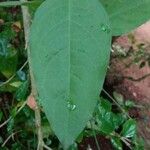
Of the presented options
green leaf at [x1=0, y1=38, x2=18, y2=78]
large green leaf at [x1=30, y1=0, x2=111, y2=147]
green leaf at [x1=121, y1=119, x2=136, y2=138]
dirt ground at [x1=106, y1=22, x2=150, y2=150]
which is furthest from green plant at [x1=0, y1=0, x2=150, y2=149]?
dirt ground at [x1=106, y1=22, x2=150, y2=150]

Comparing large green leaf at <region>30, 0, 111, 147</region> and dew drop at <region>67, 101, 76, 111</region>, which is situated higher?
large green leaf at <region>30, 0, 111, 147</region>

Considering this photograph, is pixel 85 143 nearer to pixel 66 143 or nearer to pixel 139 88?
pixel 139 88

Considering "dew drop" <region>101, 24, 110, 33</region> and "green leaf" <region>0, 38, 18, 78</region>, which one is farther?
"green leaf" <region>0, 38, 18, 78</region>

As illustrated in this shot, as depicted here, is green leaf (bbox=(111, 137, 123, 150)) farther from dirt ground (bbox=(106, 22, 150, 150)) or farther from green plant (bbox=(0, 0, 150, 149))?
green plant (bbox=(0, 0, 150, 149))

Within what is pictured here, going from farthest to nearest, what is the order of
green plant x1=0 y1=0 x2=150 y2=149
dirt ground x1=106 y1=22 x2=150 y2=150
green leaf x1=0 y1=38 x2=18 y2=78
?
dirt ground x1=106 y1=22 x2=150 y2=150, green leaf x1=0 y1=38 x2=18 y2=78, green plant x1=0 y1=0 x2=150 y2=149

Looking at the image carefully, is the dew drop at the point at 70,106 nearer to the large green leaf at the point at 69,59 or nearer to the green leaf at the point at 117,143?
the large green leaf at the point at 69,59

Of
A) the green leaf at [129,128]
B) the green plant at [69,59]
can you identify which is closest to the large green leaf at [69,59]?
the green plant at [69,59]

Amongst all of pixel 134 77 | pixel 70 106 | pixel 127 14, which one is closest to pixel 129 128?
pixel 127 14
